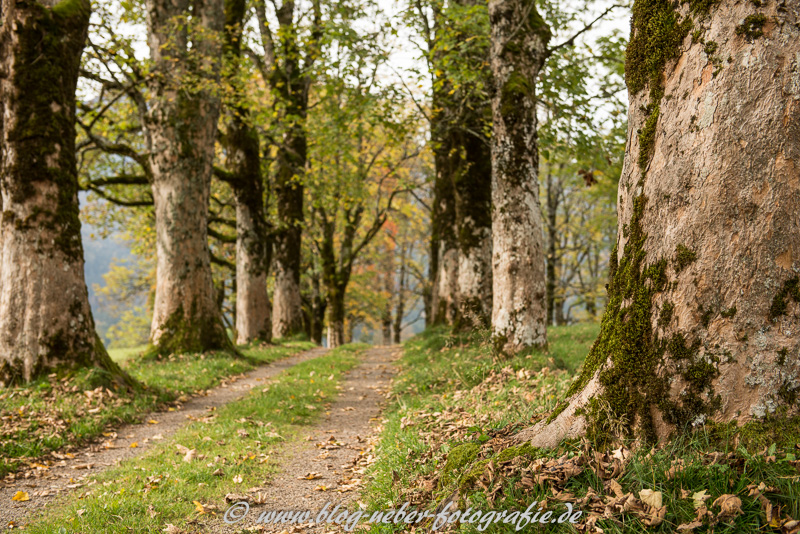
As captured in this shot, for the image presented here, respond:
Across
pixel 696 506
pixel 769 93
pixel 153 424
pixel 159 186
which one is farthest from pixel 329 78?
pixel 696 506

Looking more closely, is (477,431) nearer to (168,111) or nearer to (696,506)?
(696,506)

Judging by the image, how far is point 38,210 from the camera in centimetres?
743

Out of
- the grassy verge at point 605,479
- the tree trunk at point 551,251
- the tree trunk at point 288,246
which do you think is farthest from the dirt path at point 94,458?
the tree trunk at point 551,251

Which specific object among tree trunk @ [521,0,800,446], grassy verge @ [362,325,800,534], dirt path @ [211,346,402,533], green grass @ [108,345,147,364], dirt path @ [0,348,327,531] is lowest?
dirt path @ [211,346,402,533]

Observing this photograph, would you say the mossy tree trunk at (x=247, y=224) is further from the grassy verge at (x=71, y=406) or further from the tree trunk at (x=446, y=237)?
the grassy verge at (x=71, y=406)

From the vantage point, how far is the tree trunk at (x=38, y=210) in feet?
23.9

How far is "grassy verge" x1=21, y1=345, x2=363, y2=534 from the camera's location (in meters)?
4.00

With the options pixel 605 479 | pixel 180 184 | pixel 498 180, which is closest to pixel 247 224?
pixel 180 184

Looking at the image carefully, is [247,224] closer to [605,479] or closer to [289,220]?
[289,220]

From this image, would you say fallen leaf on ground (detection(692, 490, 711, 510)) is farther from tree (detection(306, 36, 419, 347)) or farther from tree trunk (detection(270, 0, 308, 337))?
tree trunk (detection(270, 0, 308, 337))

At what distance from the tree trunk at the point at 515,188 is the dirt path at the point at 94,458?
5.05 metres

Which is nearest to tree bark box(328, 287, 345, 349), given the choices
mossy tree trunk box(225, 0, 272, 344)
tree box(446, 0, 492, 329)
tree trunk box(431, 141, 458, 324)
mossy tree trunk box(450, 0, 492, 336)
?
mossy tree trunk box(225, 0, 272, 344)

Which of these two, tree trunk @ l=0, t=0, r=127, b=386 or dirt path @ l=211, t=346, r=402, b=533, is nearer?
dirt path @ l=211, t=346, r=402, b=533

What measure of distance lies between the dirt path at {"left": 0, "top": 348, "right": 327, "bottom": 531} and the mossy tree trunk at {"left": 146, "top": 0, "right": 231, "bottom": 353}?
3248 millimetres
